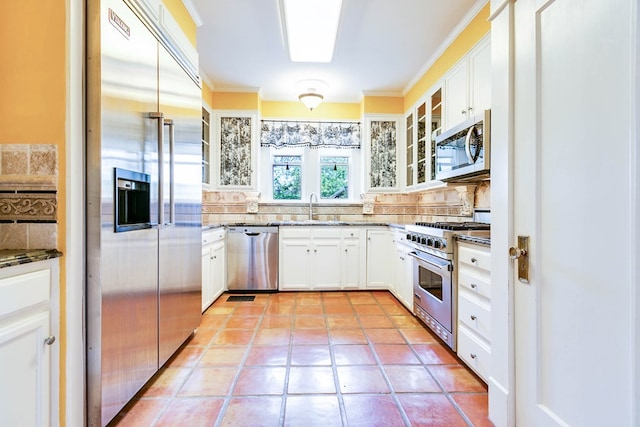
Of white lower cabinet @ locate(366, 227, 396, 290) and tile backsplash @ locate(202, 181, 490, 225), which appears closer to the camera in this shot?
white lower cabinet @ locate(366, 227, 396, 290)

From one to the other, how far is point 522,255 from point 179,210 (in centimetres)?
200

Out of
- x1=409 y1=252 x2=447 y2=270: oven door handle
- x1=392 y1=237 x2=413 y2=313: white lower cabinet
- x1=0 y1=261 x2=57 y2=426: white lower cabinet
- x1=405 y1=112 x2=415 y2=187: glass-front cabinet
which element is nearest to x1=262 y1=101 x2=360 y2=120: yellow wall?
x1=405 y1=112 x2=415 y2=187: glass-front cabinet

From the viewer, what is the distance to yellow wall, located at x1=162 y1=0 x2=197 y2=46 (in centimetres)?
225

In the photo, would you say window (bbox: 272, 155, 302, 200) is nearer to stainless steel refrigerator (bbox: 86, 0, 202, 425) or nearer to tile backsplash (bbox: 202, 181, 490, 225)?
tile backsplash (bbox: 202, 181, 490, 225)

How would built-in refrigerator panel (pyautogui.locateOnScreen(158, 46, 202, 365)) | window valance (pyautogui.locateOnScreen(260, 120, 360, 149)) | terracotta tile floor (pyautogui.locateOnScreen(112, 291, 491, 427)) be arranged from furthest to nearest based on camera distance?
window valance (pyautogui.locateOnScreen(260, 120, 360, 149)), built-in refrigerator panel (pyautogui.locateOnScreen(158, 46, 202, 365)), terracotta tile floor (pyautogui.locateOnScreen(112, 291, 491, 427))

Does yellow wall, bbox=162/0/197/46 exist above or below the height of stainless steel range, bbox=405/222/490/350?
above

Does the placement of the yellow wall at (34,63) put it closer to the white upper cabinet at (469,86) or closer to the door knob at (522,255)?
the door knob at (522,255)

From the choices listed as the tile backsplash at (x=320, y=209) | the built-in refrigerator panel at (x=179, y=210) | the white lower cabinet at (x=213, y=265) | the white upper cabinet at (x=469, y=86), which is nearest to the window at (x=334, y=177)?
the tile backsplash at (x=320, y=209)

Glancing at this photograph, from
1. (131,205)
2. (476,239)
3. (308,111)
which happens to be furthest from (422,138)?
(131,205)

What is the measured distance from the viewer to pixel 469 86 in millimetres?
2668

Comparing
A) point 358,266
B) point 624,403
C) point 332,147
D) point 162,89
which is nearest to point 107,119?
point 162,89

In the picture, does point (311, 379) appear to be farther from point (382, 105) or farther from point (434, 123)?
point (382, 105)

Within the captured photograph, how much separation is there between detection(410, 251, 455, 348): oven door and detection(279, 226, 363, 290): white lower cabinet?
1072 mm

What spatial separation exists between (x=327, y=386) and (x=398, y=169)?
3.24 metres
